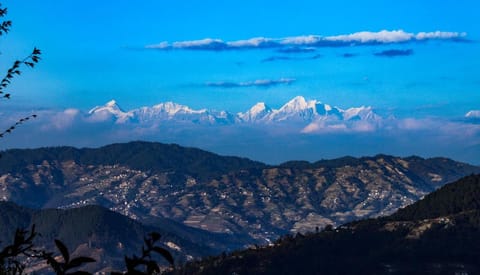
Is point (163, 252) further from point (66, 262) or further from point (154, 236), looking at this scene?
point (66, 262)

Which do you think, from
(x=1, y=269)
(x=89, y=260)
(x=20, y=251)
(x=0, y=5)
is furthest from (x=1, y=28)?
(x=89, y=260)

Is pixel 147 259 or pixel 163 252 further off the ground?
pixel 163 252

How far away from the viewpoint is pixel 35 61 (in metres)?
39.0

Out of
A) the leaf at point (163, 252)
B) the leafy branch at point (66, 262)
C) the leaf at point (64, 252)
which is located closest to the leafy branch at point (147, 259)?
the leaf at point (163, 252)

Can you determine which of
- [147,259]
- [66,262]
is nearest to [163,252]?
[147,259]

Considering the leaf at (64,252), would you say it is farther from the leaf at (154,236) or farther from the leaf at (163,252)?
the leaf at (163,252)

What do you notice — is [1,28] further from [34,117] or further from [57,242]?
[57,242]

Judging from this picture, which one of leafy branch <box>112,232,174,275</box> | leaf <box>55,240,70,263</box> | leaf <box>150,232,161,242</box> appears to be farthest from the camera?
leaf <box>150,232,161,242</box>

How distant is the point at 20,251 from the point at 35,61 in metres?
14.7

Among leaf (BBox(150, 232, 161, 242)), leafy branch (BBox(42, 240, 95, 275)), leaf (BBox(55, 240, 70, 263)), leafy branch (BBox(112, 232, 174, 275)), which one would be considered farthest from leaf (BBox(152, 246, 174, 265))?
leaf (BBox(55, 240, 70, 263))

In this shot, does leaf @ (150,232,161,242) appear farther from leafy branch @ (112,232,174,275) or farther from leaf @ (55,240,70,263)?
leaf @ (55,240,70,263)

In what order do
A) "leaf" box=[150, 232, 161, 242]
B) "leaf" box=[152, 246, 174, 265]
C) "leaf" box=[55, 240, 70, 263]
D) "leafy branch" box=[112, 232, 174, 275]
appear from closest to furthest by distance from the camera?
1. "leaf" box=[55, 240, 70, 263]
2. "leafy branch" box=[112, 232, 174, 275]
3. "leaf" box=[150, 232, 161, 242]
4. "leaf" box=[152, 246, 174, 265]

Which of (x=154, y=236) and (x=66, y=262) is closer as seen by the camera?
(x=66, y=262)

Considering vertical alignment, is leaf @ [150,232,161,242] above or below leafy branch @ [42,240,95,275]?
above
